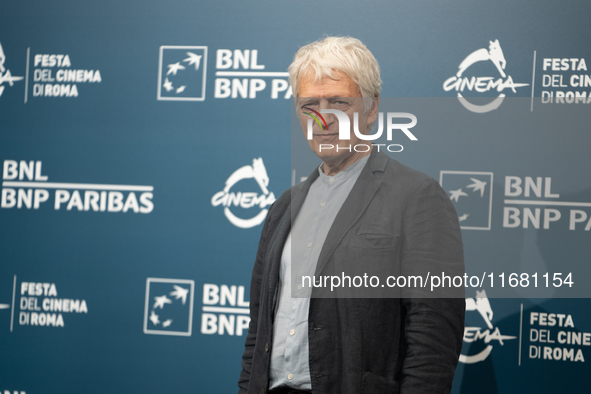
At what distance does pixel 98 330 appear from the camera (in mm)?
2141

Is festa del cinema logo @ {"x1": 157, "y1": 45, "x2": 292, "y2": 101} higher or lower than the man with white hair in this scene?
higher

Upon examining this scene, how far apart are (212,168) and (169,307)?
63cm

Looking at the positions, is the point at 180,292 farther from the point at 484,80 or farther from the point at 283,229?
the point at 484,80

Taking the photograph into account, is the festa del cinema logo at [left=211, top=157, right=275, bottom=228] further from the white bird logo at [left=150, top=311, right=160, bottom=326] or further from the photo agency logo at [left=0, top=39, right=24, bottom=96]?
the photo agency logo at [left=0, top=39, right=24, bottom=96]

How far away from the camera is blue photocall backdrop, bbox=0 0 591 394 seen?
6.05 ft

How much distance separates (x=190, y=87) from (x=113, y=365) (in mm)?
1266

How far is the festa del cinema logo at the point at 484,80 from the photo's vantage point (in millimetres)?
1892

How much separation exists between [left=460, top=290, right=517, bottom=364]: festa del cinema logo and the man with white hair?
90 cm

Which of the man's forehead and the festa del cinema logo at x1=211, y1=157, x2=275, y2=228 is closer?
the man's forehead

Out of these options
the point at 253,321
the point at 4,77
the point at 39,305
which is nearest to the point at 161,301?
the point at 39,305

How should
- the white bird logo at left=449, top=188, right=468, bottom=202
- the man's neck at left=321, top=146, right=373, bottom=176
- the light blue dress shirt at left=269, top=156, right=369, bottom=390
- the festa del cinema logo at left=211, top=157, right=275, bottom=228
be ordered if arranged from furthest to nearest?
the festa del cinema logo at left=211, top=157, right=275, bottom=228 < the white bird logo at left=449, top=188, right=468, bottom=202 < the man's neck at left=321, top=146, right=373, bottom=176 < the light blue dress shirt at left=269, top=156, right=369, bottom=390

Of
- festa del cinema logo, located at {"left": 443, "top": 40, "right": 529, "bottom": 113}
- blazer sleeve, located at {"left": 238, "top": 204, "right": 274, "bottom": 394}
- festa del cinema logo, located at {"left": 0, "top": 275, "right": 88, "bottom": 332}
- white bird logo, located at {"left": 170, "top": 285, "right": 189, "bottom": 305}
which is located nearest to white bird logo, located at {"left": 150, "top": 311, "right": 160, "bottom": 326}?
white bird logo, located at {"left": 170, "top": 285, "right": 189, "bottom": 305}

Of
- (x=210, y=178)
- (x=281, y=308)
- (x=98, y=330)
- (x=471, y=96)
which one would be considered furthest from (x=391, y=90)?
(x=98, y=330)

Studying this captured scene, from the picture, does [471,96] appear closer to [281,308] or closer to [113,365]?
[281,308]
